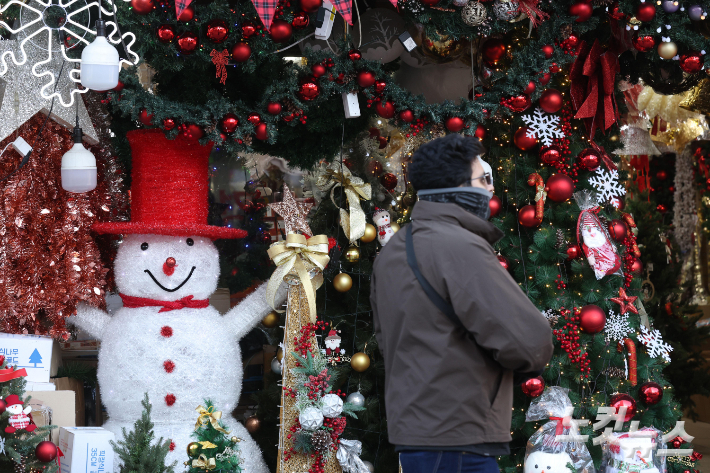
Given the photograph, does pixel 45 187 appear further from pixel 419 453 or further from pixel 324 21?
pixel 419 453

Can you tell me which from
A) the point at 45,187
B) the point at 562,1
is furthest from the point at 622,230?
the point at 45,187

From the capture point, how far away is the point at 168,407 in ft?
12.5

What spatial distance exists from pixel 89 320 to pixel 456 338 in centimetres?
243

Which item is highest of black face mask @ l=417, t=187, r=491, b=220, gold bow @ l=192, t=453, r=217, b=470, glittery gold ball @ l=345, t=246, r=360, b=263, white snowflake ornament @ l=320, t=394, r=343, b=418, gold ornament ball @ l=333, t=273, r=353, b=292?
glittery gold ball @ l=345, t=246, r=360, b=263

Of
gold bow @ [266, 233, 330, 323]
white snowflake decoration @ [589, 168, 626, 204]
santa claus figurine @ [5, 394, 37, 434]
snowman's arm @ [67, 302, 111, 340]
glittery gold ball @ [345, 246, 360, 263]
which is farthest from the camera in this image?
white snowflake decoration @ [589, 168, 626, 204]

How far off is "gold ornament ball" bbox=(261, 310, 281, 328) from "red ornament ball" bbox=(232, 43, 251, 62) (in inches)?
58.9

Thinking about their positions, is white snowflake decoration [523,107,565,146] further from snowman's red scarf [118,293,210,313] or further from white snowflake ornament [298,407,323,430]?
snowman's red scarf [118,293,210,313]

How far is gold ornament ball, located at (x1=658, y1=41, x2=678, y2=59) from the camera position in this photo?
156 inches

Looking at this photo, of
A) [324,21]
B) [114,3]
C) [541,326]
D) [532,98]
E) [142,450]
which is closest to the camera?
[541,326]

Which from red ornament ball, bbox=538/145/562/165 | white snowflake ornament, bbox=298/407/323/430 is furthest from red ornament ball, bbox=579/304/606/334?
white snowflake ornament, bbox=298/407/323/430

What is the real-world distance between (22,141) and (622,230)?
3058 millimetres

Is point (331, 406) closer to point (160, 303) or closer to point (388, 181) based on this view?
point (160, 303)

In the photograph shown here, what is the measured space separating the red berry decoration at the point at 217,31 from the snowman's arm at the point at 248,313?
1.36m

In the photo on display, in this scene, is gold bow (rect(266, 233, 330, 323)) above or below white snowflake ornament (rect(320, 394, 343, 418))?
above
